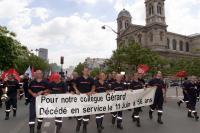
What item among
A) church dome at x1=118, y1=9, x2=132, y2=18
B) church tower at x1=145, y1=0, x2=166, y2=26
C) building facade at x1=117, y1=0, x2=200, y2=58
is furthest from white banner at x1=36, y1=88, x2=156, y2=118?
church dome at x1=118, y1=9, x2=132, y2=18

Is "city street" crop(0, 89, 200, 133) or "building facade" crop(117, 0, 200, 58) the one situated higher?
"building facade" crop(117, 0, 200, 58)

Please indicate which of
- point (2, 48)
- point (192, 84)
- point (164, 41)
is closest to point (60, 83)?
point (192, 84)

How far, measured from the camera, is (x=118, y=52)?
5388cm

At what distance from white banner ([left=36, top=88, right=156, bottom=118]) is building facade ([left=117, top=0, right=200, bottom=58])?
6616 centimetres

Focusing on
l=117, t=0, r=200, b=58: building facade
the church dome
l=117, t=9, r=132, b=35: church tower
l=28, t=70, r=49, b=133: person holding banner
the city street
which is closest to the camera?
l=28, t=70, r=49, b=133: person holding banner

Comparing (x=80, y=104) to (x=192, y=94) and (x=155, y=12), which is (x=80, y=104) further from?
(x=155, y=12)

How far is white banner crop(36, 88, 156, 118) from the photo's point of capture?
Answer: 9.89 metres

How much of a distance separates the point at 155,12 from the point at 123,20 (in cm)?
1832

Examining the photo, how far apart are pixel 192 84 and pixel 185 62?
64.2 m

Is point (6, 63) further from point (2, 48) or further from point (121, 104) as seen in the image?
point (121, 104)

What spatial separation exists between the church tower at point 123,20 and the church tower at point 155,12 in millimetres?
13958

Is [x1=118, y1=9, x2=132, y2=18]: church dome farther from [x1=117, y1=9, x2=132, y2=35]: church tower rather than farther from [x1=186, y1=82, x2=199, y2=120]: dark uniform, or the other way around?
[x1=186, y1=82, x2=199, y2=120]: dark uniform

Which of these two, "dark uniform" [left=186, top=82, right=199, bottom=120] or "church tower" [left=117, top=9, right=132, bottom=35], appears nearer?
"dark uniform" [left=186, top=82, right=199, bottom=120]

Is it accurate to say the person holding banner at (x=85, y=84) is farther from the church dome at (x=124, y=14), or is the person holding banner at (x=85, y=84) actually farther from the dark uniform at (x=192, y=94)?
the church dome at (x=124, y=14)
